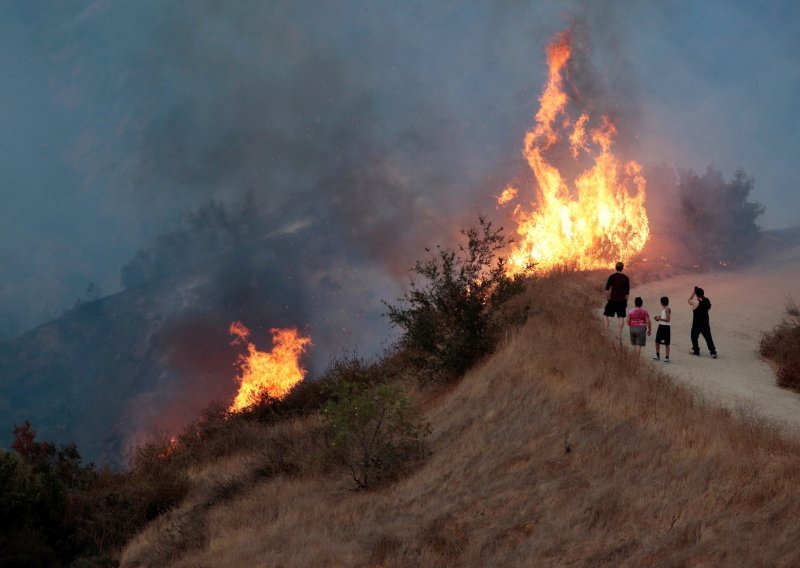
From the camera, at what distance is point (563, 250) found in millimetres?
30703

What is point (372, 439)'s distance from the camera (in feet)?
36.6

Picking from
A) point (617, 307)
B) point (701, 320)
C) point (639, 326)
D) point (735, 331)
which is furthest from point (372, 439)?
point (735, 331)

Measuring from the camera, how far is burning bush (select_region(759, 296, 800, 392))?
13.4 meters

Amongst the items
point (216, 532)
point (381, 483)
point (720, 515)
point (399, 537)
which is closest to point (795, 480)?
point (720, 515)

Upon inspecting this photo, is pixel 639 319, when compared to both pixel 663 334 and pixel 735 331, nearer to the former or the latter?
pixel 663 334

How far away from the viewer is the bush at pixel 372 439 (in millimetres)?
10688

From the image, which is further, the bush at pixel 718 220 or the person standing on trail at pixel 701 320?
the bush at pixel 718 220

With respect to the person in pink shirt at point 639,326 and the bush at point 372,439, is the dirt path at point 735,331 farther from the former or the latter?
the bush at point 372,439

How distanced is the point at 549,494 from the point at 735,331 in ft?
47.8

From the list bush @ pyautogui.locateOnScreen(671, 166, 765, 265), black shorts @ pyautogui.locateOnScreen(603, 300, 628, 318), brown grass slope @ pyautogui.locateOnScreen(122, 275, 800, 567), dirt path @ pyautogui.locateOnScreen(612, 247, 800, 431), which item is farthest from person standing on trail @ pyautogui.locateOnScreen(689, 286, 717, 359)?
A: bush @ pyautogui.locateOnScreen(671, 166, 765, 265)

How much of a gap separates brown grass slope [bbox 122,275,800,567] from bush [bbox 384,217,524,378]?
1693mm

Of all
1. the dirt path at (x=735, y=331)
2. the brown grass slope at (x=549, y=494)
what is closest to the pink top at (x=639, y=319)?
the dirt path at (x=735, y=331)

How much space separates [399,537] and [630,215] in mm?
29590

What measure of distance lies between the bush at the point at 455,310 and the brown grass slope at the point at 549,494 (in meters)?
1.69
